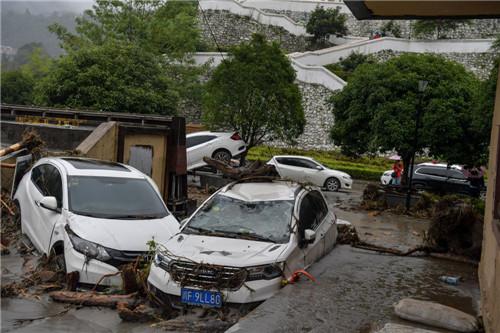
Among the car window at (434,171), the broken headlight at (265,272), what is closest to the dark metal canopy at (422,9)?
the broken headlight at (265,272)

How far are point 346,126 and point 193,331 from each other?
56.7ft

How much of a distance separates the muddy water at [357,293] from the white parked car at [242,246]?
1.10ft

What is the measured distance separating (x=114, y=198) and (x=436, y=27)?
5581 centimetres

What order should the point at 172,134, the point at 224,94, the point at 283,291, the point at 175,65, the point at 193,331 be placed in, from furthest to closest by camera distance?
the point at 175,65, the point at 224,94, the point at 172,134, the point at 283,291, the point at 193,331

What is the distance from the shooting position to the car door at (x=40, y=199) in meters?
9.11

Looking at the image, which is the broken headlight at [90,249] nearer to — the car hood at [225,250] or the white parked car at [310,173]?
the car hood at [225,250]

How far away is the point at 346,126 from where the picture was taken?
23.1 meters

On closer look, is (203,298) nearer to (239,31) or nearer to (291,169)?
(291,169)

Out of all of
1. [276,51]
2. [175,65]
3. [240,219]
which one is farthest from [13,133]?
A: [175,65]

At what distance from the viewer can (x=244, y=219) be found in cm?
848

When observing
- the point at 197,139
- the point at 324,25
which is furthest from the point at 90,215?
the point at 324,25

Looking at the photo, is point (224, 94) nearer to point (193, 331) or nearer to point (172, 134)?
point (172, 134)

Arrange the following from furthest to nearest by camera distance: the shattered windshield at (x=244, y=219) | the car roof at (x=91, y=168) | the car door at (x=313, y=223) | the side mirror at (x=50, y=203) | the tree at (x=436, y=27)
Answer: the tree at (x=436, y=27), the car roof at (x=91, y=168), the side mirror at (x=50, y=203), the car door at (x=313, y=223), the shattered windshield at (x=244, y=219)

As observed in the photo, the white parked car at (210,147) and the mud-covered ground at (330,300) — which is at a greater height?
the white parked car at (210,147)
